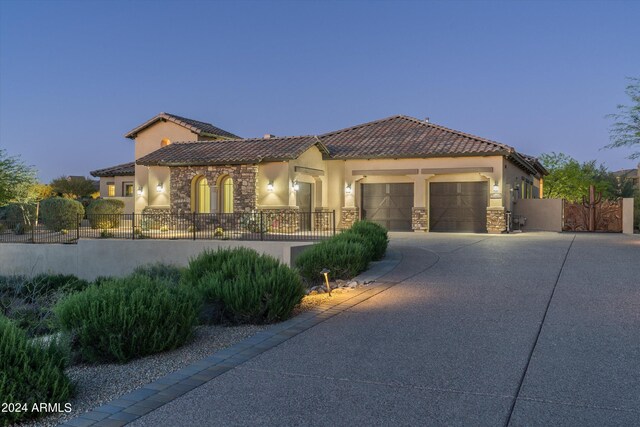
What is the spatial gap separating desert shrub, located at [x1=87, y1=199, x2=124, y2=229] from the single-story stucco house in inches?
66.7

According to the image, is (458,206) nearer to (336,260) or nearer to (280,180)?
(280,180)

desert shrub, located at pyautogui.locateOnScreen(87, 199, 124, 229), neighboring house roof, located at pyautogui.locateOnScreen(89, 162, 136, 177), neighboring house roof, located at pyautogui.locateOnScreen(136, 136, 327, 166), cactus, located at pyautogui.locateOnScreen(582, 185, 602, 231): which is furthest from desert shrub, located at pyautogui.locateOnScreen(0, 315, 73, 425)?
neighboring house roof, located at pyautogui.locateOnScreen(89, 162, 136, 177)

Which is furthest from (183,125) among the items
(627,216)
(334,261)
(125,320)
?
(125,320)

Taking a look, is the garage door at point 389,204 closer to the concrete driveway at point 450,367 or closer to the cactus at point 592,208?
the cactus at point 592,208

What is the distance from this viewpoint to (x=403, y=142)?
26.8m

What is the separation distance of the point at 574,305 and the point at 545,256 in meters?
6.76

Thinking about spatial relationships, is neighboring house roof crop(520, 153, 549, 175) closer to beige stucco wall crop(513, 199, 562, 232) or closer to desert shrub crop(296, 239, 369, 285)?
beige stucco wall crop(513, 199, 562, 232)

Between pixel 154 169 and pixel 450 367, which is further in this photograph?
pixel 154 169

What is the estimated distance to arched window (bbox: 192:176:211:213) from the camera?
26.0m

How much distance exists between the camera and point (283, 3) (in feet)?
150

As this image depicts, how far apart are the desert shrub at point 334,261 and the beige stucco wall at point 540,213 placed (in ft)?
62.5

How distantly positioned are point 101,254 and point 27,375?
52.4ft

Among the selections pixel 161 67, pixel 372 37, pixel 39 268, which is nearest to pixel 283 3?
pixel 372 37

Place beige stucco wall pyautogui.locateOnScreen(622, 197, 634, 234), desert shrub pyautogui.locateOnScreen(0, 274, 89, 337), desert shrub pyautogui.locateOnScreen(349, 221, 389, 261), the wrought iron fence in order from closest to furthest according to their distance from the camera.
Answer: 1. desert shrub pyautogui.locateOnScreen(0, 274, 89, 337)
2. desert shrub pyautogui.locateOnScreen(349, 221, 389, 261)
3. the wrought iron fence
4. beige stucco wall pyautogui.locateOnScreen(622, 197, 634, 234)
